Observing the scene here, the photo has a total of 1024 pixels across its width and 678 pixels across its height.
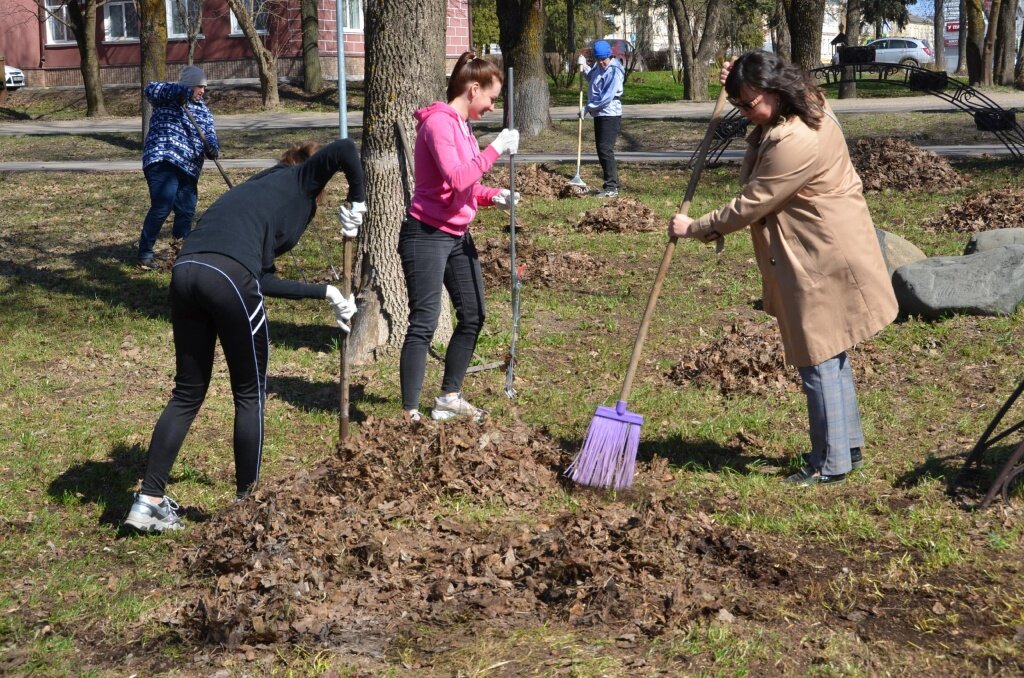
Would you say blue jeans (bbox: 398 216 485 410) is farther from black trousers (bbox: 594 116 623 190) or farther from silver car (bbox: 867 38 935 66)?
silver car (bbox: 867 38 935 66)

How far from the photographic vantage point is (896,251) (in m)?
8.73

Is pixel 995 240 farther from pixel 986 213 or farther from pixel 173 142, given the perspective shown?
pixel 173 142

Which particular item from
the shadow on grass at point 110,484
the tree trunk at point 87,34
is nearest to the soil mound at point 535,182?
the shadow on grass at point 110,484

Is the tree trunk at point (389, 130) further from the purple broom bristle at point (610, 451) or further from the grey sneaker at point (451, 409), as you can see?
the purple broom bristle at point (610, 451)

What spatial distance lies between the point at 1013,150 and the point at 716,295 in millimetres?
7192

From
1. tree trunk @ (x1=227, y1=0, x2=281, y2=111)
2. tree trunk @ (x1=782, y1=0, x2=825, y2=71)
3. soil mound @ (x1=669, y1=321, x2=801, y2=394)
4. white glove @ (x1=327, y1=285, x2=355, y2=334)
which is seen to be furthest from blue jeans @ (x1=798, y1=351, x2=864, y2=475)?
tree trunk @ (x1=227, y1=0, x2=281, y2=111)

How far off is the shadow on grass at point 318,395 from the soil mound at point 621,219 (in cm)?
465

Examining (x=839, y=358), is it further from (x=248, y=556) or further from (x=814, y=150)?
(x=248, y=556)

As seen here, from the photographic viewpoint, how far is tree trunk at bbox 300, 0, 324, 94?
97.4ft

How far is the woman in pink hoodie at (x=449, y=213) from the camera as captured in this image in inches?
215

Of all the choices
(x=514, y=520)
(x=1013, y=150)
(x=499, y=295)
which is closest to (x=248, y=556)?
(x=514, y=520)

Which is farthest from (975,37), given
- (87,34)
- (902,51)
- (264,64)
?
(87,34)

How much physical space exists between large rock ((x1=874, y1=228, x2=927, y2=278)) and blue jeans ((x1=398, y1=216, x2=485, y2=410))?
3961 mm

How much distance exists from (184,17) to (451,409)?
29091 millimetres
